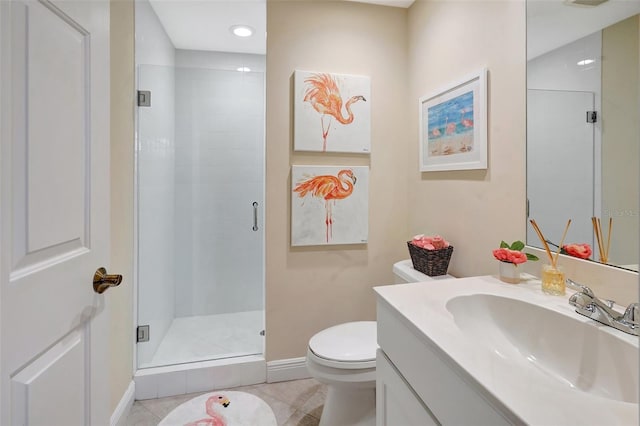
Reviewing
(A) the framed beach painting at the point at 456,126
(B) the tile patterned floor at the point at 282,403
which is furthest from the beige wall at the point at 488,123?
(B) the tile patterned floor at the point at 282,403

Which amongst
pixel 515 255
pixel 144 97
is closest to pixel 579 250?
pixel 515 255

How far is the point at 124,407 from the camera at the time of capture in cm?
165

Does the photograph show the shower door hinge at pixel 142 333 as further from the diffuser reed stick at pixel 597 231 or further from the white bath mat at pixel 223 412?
the diffuser reed stick at pixel 597 231

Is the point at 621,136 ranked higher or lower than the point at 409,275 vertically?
higher

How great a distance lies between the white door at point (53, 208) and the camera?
0.57m

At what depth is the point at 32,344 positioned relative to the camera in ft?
2.03

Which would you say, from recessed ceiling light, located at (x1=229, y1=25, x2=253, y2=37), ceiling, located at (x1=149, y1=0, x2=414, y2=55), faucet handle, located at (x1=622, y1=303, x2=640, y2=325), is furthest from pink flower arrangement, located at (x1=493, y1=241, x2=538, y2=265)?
recessed ceiling light, located at (x1=229, y1=25, x2=253, y2=37)

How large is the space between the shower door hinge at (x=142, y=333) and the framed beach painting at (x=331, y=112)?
4.71ft

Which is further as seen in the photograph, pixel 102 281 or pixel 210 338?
pixel 210 338

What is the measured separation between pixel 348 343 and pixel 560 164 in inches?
44.6

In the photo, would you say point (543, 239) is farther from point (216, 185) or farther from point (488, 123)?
point (216, 185)

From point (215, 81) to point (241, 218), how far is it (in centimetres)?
107

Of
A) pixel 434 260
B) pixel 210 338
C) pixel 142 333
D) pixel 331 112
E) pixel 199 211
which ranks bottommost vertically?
pixel 210 338

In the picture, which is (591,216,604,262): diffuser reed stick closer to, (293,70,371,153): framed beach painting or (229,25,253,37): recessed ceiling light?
(293,70,371,153): framed beach painting
